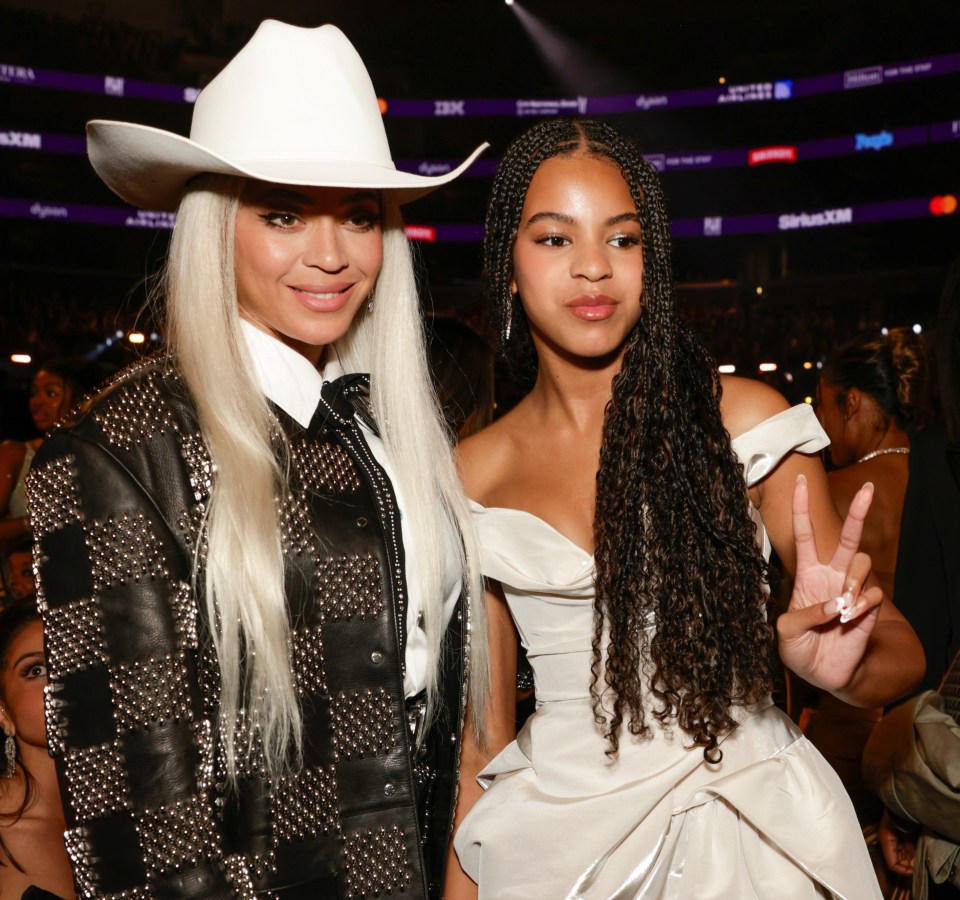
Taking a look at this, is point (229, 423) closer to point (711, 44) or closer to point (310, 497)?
point (310, 497)

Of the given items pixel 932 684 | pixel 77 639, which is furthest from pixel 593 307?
pixel 932 684

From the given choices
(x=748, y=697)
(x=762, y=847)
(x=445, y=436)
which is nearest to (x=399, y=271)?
(x=445, y=436)

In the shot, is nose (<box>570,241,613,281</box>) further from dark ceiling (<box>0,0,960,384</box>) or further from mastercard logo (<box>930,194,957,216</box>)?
mastercard logo (<box>930,194,957,216</box>)

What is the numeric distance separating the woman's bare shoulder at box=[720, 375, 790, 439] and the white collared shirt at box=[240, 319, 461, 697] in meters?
0.56

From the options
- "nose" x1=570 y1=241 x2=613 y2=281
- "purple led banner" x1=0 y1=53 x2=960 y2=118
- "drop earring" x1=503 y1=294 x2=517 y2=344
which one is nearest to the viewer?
"nose" x1=570 y1=241 x2=613 y2=281

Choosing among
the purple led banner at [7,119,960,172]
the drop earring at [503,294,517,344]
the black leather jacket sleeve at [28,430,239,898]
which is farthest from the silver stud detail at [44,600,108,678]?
the purple led banner at [7,119,960,172]

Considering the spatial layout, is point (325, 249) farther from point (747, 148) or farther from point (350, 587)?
point (747, 148)

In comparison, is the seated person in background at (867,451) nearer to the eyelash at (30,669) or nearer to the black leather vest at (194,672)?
the black leather vest at (194,672)

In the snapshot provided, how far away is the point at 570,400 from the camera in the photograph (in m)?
2.16

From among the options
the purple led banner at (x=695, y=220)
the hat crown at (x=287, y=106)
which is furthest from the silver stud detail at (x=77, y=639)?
the purple led banner at (x=695, y=220)

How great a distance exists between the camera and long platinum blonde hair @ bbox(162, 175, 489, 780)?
1.59 m

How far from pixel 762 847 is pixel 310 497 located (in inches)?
36.3

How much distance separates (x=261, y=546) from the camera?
161 centimetres

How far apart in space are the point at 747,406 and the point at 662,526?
0.88 feet
